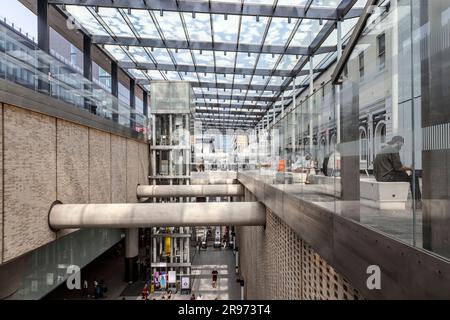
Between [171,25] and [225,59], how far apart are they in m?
5.22

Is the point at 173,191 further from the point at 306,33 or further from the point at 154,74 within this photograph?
the point at 154,74

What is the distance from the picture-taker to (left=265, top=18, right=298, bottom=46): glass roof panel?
1448 centimetres

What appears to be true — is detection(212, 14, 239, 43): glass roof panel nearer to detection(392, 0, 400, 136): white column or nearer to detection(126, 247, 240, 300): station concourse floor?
detection(392, 0, 400, 136): white column

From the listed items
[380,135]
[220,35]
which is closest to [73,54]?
[220,35]

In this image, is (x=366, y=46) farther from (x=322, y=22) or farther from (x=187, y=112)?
(x=187, y=112)

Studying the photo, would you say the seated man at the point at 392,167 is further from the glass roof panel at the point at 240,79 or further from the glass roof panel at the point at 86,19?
the glass roof panel at the point at 240,79

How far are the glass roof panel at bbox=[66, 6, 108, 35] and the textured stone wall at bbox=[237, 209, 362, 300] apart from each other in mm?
13402

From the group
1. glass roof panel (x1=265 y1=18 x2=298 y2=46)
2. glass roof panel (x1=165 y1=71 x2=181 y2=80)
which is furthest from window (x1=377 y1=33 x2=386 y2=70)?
glass roof panel (x1=165 y1=71 x2=181 y2=80)

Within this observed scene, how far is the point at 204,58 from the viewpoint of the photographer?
19781mm

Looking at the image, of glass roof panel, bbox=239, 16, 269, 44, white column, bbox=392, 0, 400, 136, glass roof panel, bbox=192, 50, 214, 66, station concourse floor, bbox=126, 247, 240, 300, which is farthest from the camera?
glass roof panel, bbox=192, 50, 214, 66

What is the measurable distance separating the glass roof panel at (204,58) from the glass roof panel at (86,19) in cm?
561

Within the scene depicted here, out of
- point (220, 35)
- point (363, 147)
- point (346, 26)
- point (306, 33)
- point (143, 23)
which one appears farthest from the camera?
point (220, 35)

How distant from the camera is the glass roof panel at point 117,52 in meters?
18.7

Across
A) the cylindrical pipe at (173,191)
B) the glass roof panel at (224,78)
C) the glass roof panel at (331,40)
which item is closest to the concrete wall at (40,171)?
the cylindrical pipe at (173,191)
